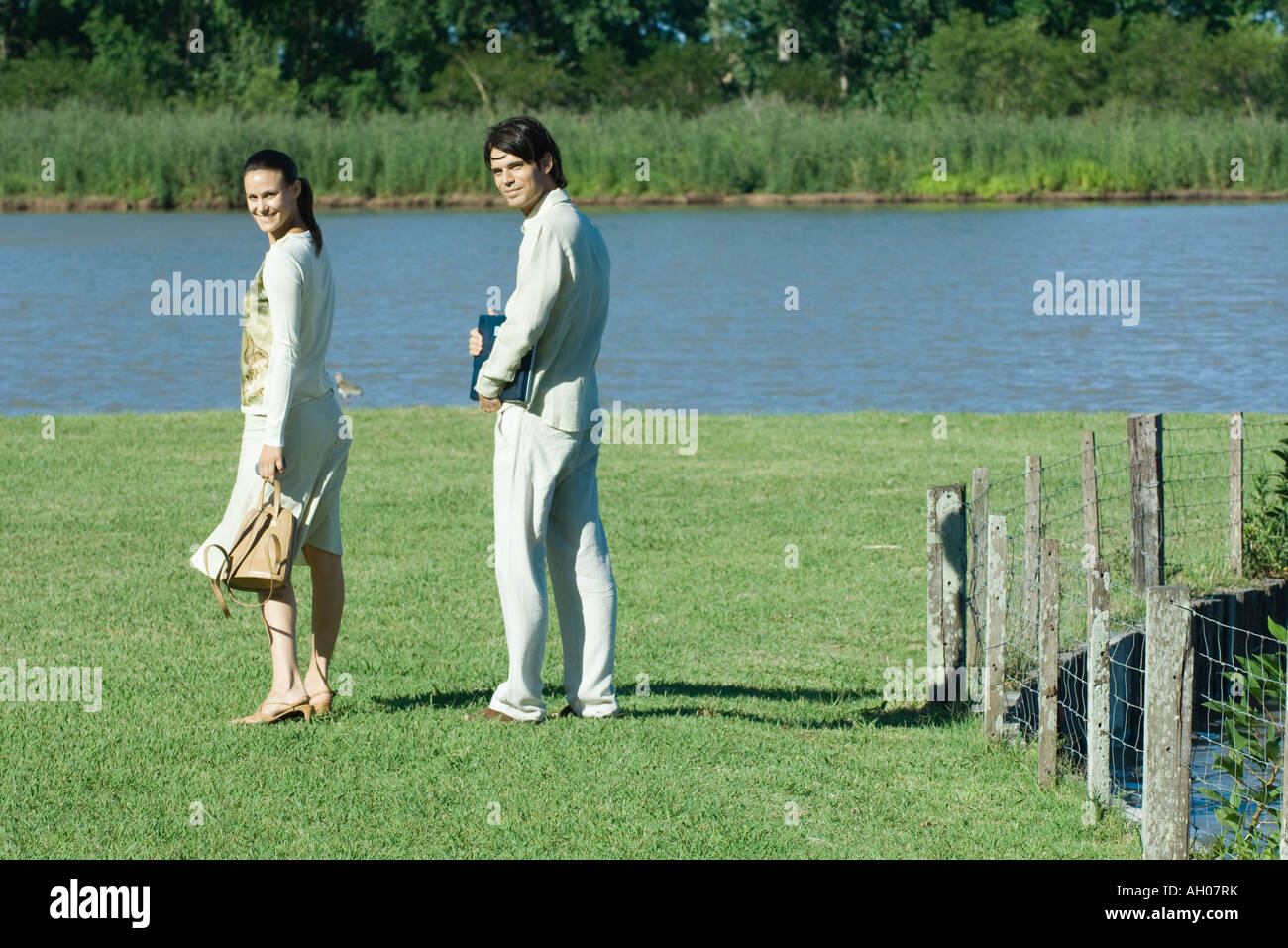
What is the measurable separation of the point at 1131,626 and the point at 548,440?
115 inches

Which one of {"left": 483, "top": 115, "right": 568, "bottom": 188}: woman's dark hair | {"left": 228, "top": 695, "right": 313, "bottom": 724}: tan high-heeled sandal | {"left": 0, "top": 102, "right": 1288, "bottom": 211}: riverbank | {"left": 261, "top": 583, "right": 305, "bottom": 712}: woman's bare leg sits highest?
{"left": 0, "top": 102, "right": 1288, "bottom": 211}: riverbank

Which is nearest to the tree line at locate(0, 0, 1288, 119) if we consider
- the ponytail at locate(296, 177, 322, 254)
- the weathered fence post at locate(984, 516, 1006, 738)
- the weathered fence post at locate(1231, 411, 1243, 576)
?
the weathered fence post at locate(1231, 411, 1243, 576)

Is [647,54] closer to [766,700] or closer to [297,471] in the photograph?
[766,700]

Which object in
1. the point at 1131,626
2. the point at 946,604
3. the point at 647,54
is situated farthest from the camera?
the point at 647,54

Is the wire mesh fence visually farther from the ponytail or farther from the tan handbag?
the ponytail

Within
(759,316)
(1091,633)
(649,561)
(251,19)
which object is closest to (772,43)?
(251,19)

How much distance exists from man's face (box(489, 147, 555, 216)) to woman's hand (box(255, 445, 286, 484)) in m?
1.21

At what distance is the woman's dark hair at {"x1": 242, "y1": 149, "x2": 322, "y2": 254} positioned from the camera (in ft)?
20.6

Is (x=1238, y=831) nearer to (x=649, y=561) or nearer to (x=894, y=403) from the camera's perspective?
(x=649, y=561)

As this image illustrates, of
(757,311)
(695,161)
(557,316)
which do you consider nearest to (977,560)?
(557,316)

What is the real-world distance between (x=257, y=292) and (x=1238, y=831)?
3.77 m

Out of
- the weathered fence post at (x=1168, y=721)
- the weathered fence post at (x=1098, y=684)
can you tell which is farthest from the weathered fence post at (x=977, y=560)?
the weathered fence post at (x=1168, y=721)

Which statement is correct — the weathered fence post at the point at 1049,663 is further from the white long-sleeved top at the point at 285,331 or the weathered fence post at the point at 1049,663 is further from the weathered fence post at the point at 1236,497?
the weathered fence post at the point at 1236,497

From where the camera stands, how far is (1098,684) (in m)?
5.91
